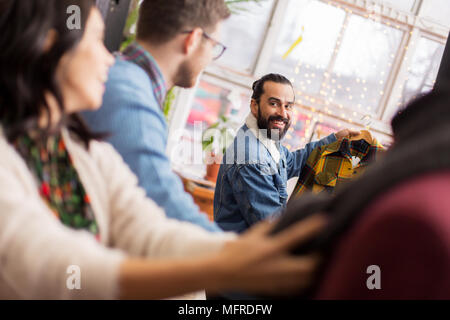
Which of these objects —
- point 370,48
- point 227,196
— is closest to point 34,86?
point 227,196

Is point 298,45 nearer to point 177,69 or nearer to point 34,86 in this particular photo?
point 177,69

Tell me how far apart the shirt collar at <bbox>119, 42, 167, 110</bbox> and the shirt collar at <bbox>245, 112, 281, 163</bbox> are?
97 centimetres

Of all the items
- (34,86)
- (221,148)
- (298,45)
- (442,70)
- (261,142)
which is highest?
(298,45)

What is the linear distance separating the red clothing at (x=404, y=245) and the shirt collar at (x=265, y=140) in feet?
4.87

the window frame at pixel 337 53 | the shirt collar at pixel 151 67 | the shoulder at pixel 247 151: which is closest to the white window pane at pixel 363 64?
the window frame at pixel 337 53

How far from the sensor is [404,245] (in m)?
0.39

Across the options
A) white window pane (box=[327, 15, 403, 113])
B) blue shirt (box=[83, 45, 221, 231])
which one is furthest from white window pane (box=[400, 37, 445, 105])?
blue shirt (box=[83, 45, 221, 231])

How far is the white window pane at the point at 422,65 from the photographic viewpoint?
3867 millimetres

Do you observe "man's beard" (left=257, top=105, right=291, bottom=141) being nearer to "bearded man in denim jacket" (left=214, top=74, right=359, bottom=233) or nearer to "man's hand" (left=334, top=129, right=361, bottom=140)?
"bearded man in denim jacket" (left=214, top=74, right=359, bottom=233)

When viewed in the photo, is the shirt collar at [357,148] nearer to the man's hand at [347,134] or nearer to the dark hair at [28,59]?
the man's hand at [347,134]

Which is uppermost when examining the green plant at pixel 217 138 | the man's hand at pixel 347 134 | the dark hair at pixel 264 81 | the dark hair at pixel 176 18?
the green plant at pixel 217 138

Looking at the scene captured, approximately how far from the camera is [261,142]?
194 centimetres

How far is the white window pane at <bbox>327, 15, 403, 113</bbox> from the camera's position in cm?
382
